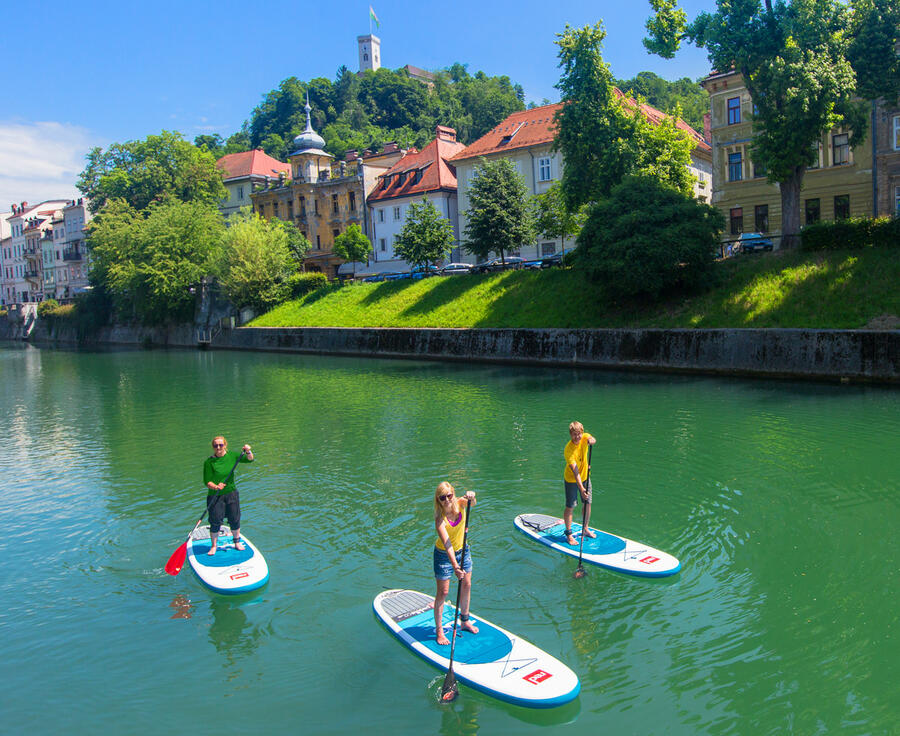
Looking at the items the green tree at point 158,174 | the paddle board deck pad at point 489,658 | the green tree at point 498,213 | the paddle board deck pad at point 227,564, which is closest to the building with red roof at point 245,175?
the green tree at point 158,174

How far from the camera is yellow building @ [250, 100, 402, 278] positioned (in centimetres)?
7950

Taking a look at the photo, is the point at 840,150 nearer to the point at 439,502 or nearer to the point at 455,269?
the point at 455,269

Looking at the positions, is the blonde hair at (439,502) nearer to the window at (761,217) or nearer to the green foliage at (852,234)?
the green foliage at (852,234)

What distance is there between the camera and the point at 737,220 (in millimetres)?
49938

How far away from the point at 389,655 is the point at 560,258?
43.5 m

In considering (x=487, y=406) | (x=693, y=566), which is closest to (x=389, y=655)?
(x=693, y=566)

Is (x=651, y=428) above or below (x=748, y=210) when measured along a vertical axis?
below

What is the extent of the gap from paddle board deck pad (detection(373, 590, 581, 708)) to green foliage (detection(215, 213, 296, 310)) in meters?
59.5

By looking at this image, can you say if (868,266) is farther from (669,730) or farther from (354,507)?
(669,730)

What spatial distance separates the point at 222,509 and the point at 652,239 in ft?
97.3

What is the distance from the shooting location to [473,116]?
130 meters

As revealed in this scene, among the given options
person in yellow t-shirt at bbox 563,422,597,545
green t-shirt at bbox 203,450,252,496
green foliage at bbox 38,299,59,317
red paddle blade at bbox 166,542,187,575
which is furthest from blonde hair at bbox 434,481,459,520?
green foliage at bbox 38,299,59,317

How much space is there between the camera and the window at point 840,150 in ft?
146

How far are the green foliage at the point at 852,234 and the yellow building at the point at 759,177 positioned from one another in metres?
7.50
